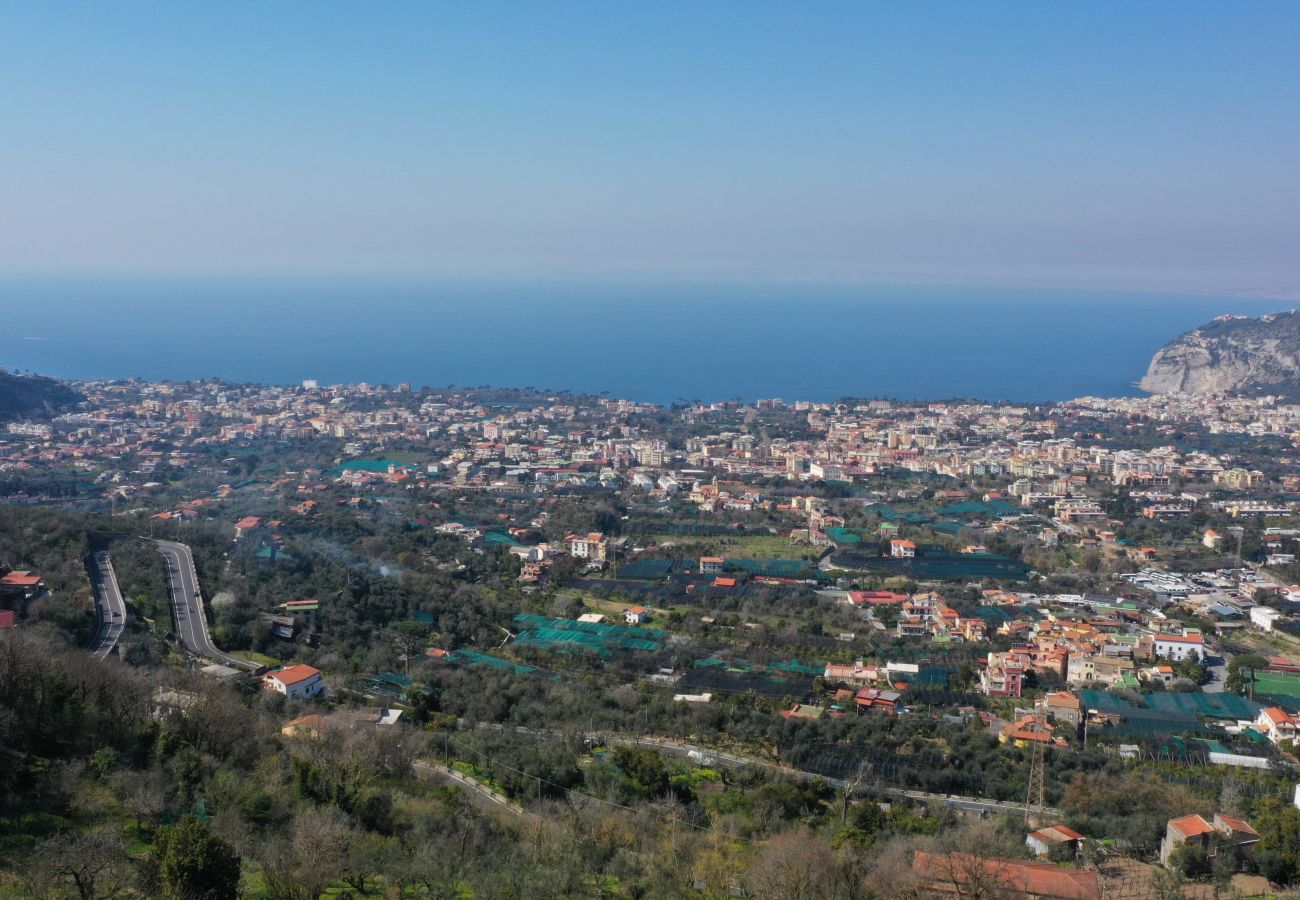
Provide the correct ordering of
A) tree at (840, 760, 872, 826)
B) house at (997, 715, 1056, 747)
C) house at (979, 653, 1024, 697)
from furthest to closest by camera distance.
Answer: house at (979, 653, 1024, 697)
house at (997, 715, 1056, 747)
tree at (840, 760, 872, 826)

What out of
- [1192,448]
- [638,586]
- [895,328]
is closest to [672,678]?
[638,586]

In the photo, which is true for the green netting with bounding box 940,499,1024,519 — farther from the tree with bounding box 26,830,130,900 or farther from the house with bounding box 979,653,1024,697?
the tree with bounding box 26,830,130,900

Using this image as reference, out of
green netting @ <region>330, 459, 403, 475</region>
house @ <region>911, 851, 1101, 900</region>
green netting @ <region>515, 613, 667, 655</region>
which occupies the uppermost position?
house @ <region>911, 851, 1101, 900</region>

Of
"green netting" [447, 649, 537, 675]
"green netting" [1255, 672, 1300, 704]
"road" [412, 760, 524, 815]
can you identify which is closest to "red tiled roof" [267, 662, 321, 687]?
"green netting" [447, 649, 537, 675]

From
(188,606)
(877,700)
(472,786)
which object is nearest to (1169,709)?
(877,700)

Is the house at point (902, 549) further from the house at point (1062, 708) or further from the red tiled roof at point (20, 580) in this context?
the red tiled roof at point (20, 580)

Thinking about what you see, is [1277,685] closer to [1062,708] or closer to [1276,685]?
[1276,685]
